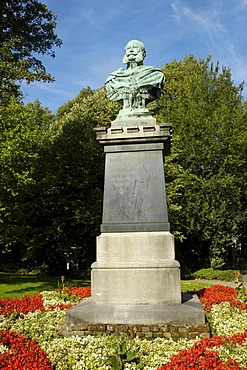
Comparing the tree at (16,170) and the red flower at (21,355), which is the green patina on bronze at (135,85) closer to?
the red flower at (21,355)

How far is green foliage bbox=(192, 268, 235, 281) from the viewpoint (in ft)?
70.4

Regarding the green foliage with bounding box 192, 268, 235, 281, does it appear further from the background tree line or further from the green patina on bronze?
the green patina on bronze

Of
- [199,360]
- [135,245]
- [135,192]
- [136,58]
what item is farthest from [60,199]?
[199,360]

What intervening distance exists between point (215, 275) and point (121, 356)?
715 inches

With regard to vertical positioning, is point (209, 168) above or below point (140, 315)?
above

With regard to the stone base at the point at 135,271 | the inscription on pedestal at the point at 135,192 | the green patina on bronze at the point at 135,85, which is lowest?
the stone base at the point at 135,271

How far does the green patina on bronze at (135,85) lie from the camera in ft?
26.1

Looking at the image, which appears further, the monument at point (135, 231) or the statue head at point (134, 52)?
the statue head at point (134, 52)

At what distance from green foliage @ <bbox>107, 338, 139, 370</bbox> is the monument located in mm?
1175

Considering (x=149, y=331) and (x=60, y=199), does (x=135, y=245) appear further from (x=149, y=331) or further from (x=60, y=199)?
(x=60, y=199)

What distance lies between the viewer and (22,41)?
1642cm

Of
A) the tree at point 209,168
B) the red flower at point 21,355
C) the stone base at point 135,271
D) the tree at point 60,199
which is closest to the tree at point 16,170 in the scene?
the tree at point 60,199

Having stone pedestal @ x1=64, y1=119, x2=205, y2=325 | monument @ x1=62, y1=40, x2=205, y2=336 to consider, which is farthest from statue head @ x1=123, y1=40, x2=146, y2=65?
stone pedestal @ x1=64, y1=119, x2=205, y2=325

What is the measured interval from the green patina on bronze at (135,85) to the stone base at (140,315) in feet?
12.6
